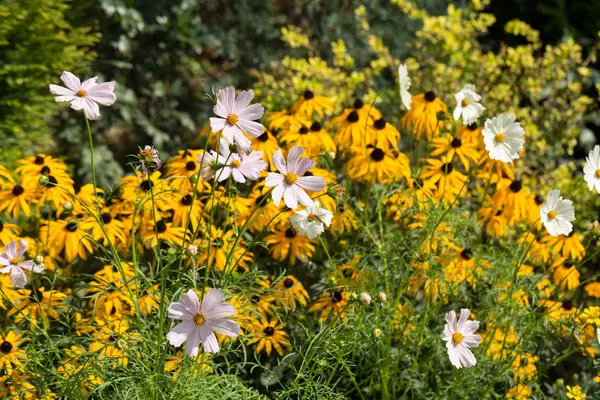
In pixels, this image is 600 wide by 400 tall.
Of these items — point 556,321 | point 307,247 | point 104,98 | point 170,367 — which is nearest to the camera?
point 104,98

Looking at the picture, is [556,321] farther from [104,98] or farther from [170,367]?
[104,98]

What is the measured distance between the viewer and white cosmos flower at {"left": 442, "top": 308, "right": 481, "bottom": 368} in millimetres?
1711

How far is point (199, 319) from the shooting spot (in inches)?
54.1

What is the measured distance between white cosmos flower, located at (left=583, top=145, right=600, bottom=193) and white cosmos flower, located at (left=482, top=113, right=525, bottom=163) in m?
0.18

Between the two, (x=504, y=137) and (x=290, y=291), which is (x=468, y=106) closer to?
(x=504, y=137)

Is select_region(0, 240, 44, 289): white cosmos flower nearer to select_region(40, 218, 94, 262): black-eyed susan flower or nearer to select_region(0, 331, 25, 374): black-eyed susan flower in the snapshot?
select_region(0, 331, 25, 374): black-eyed susan flower

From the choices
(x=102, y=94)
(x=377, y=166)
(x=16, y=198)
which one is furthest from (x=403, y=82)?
(x=16, y=198)

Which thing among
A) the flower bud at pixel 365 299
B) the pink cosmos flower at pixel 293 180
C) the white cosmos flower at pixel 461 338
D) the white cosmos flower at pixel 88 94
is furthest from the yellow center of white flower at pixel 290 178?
the white cosmos flower at pixel 461 338

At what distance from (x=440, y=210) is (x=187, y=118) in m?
2.56

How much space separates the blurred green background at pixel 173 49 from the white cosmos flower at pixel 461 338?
8.11 feet

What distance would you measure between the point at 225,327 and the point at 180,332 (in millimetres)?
84

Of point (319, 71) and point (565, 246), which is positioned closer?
point (565, 246)

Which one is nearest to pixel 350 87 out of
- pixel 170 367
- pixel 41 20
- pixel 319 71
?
pixel 319 71

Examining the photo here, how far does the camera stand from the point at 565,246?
252cm
